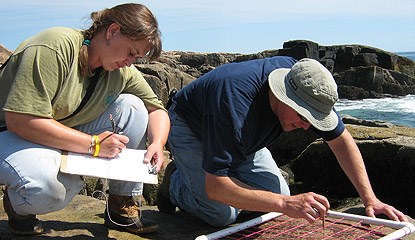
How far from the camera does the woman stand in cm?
281

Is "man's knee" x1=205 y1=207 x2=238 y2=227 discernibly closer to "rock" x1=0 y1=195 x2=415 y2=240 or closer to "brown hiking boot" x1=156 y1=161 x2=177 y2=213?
"rock" x1=0 y1=195 x2=415 y2=240

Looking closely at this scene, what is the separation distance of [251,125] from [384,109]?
964 inches

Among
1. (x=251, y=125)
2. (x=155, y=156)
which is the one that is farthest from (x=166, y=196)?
(x=251, y=125)

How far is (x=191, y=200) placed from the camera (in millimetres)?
3703

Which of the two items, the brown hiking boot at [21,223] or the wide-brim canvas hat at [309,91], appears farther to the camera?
the brown hiking boot at [21,223]

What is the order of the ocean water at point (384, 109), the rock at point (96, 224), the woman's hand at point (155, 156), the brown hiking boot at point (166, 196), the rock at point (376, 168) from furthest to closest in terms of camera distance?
the ocean water at point (384, 109) < the rock at point (376, 168) < the brown hiking boot at point (166, 196) < the rock at point (96, 224) < the woman's hand at point (155, 156)

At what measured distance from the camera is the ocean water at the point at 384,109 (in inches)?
917

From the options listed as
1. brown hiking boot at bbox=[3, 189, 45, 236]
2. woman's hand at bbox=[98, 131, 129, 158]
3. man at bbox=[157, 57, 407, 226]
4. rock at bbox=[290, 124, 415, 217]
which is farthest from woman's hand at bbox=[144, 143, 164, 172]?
rock at bbox=[290, 124, 415, 217]

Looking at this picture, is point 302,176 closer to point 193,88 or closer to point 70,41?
point 193,88

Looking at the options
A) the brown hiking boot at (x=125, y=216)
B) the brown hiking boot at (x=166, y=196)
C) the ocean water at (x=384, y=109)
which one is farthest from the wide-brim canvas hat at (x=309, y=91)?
the ocean water at (x=384, y=109)

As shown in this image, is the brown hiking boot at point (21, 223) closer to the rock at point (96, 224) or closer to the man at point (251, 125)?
the rock at point (96, 224)

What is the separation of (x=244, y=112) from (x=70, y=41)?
3.17 feet

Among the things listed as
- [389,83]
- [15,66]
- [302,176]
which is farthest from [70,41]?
[389,83]

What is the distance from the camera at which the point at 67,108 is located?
3014 mm
